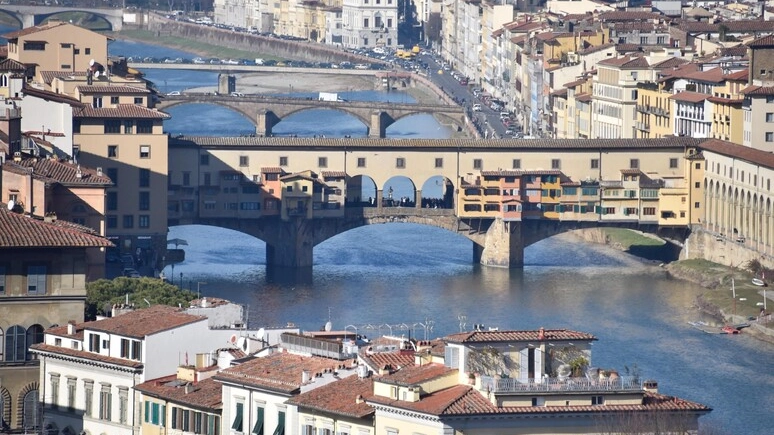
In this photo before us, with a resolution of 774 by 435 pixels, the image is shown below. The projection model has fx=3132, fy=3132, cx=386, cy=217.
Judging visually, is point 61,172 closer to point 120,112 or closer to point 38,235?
point 120,112

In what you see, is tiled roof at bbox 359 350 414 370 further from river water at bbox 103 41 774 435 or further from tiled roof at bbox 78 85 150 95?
tiled roof at bbox 78 85 150 95

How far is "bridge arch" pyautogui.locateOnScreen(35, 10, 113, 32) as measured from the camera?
168 meters

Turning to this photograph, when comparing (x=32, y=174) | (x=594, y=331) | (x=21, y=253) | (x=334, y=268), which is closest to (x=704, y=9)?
(x=334, y=268)

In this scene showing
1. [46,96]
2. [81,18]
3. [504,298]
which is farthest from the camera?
[81,18]

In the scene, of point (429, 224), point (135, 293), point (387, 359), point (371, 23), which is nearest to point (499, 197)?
point (429, 224)

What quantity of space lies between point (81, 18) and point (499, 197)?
97630mm

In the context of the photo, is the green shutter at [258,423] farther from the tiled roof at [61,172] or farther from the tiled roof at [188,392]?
the tiled roof at [61,172]

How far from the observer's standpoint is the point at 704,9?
11981 cm

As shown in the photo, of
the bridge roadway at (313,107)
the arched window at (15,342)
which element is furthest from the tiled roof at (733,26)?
the arched window at (15,342)

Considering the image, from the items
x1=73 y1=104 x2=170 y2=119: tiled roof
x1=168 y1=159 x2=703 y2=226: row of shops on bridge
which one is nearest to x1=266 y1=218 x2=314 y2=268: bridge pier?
x1=168 y1=159 x2=703 y2=226: row of shops on bridge

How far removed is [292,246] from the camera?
3201 inches

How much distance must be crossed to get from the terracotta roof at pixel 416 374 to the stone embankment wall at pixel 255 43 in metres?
116

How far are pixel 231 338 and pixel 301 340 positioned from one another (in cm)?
176

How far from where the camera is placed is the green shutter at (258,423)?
3691 centimetres
